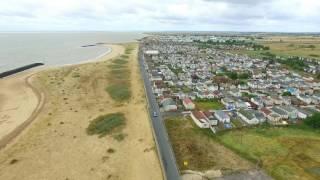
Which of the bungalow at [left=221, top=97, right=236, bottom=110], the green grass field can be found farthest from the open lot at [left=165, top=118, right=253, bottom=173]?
the green grass field

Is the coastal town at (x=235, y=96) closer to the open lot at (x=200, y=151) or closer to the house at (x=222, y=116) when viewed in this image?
the house at (x=222, y=116)

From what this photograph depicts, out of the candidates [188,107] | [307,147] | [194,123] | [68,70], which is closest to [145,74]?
[68,70]

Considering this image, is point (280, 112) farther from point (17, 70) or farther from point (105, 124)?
point (17, 70)

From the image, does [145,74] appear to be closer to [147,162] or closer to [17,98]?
[17,98]

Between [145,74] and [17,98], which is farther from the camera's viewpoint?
[145,74]

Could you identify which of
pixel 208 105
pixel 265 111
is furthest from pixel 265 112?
pixel 208 105

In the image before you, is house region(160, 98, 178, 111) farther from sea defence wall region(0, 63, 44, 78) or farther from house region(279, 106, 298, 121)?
sea defence wall region(0, 63, 44, 78)
